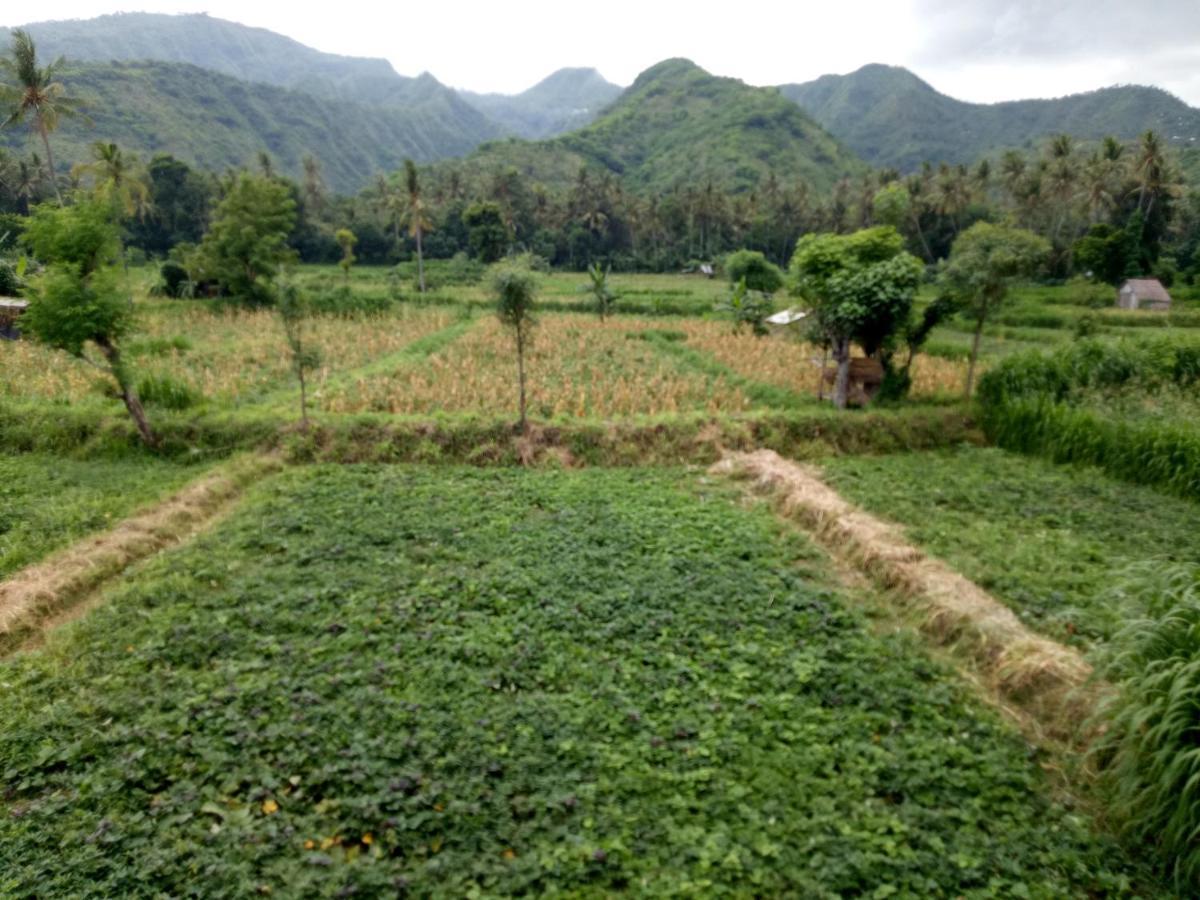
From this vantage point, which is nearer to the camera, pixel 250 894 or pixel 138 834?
pixel 250 894

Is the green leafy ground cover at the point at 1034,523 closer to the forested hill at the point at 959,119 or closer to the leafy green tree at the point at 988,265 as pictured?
the leafy green tree at the point at 988,265

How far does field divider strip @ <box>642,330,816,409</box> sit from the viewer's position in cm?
1675

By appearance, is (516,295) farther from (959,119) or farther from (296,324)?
(959,119)

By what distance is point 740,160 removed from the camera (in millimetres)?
96938

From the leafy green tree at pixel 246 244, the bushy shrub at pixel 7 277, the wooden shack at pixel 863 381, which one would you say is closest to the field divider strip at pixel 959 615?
the wooden shack at pixel 863 381

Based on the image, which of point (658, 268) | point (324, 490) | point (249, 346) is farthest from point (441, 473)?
point (658, 268)

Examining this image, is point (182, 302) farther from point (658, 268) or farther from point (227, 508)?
point (658, 268)

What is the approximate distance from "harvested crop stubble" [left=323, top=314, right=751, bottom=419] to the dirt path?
4456 mm

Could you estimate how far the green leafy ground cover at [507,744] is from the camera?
15.1 feet

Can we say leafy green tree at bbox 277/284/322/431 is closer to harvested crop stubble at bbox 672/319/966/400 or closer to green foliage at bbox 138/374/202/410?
green foliage at bbox 138/374/202/410

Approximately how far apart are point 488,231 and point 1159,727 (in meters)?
49.8

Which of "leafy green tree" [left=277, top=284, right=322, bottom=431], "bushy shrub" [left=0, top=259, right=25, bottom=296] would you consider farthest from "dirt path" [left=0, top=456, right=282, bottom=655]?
"bushy shrub" [left=0, top=259, right=25, bottom=296]

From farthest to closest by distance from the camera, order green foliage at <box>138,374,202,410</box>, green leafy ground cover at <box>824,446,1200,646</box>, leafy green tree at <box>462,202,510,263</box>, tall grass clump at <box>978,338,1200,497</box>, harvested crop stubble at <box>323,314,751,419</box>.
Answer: leafy green tree at <box>462,202,510,263</box>, harvested crop stubble at <box>323,314,751,419</box>, green foliage at <box>138,374,202,410</box>, tall grass clump at <box>978,338,1200,497</box>, green leafy ground cover at <box>824,446,1200,646</box>

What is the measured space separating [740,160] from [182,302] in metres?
83.8
